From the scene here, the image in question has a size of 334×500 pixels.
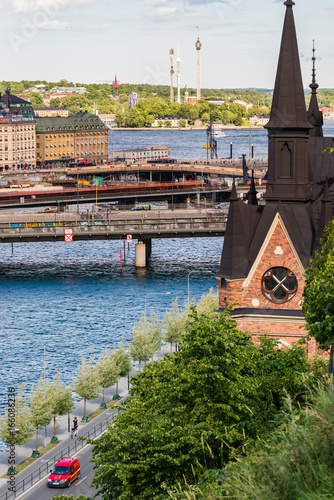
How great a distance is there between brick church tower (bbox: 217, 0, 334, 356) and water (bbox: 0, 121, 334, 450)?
25.0 meters

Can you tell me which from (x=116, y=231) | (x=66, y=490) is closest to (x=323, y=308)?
(x=66, y=490)

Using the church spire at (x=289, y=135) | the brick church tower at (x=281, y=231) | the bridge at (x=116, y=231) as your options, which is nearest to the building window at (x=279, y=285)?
the brick church tower at (x=281, y=231)

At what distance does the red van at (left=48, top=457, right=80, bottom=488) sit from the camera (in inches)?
1651

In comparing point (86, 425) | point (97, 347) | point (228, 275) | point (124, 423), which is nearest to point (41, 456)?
point (86, 425)

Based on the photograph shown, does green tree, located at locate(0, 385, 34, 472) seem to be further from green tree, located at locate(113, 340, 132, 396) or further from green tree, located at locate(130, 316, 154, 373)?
green tree, located at locate(130, 316, 154, 373)

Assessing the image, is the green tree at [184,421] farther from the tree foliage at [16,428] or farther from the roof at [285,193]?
the tree foliage at [16,428]

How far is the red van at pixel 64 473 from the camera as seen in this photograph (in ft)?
138

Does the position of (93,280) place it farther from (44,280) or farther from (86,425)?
(86,425)

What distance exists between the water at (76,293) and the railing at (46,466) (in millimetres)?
10561

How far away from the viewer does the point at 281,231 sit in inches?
1619

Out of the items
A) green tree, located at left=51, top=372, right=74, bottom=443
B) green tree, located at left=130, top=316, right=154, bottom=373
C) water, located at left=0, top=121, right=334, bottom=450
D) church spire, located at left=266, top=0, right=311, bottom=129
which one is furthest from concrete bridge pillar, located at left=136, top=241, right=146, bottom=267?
church spire, located at left=266, top=0, right=311, bottom=129

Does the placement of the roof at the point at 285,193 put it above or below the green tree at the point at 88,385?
above

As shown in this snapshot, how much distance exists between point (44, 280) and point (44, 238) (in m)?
6.85

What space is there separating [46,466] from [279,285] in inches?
618
